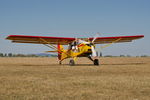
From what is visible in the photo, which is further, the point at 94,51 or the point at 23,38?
the point at 23,38

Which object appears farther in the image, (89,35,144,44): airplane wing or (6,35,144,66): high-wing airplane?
(89,35,144,44): airplane wing

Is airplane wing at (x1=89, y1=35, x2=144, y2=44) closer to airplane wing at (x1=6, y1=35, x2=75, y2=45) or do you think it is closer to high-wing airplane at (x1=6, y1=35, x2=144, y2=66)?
high-wing airplane at (x1=6, y1=35, x2=144, y2=66)

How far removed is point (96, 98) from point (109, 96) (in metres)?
0.47

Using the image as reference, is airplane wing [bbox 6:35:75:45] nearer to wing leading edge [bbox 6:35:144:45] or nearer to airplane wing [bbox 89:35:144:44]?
wing leading edge [bbox 6:35:144:45]

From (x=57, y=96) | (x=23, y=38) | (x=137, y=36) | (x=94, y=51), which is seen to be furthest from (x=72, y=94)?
(x=137, y=36)

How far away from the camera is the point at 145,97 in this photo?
633 cm

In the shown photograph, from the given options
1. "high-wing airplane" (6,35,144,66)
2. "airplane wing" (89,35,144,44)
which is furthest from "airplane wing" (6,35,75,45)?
"airplane wing" (89,35,144,44)

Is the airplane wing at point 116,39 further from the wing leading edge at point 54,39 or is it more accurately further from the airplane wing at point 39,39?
the airplane wing at point 39,39

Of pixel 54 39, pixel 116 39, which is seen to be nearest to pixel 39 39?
pixel 54 39

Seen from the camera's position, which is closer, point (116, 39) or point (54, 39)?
point (54, 39)

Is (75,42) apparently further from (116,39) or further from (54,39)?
(116,39)

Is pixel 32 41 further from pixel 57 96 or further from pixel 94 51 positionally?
pixel 57 96

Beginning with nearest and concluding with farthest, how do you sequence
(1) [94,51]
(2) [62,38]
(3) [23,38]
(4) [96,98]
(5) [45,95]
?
(4) [96,98]
(5) [45,95]
(1) [94,51]
(3) [23,38]
(2) [62,38]

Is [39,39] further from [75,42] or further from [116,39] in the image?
[116,39]
